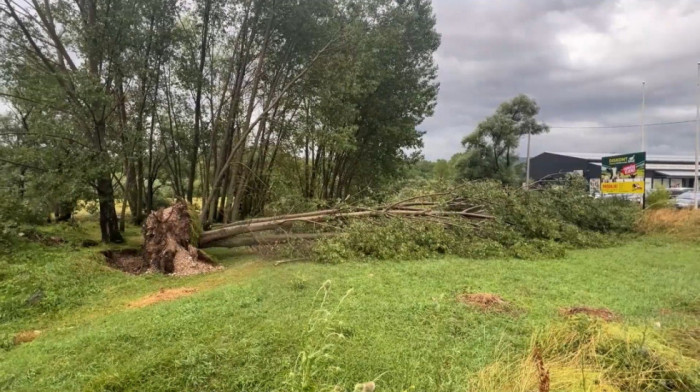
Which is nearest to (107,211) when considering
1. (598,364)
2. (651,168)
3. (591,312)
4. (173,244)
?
(173,244)

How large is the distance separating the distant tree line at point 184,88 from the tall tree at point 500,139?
13901 millimetres

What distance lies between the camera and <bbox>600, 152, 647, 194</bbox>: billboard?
558 inches

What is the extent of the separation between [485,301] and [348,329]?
5.62 feet

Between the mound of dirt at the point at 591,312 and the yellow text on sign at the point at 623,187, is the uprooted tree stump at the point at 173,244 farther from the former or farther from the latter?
the yellow text on sign at the point at 623,187

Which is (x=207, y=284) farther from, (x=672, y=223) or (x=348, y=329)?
(x=672, y=223)

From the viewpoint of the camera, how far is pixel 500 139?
3008cm

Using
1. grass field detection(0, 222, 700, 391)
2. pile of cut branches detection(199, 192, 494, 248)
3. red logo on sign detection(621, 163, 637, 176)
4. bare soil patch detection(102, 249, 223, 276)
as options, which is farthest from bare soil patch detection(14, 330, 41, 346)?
red logo on sign detection(621, 163, 637, 176)

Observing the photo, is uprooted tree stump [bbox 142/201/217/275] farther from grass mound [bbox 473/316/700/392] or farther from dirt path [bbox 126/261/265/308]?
grass mound [bbox 473/316/700/392]

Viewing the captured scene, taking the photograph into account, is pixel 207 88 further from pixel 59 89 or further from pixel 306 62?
pixel 59 89

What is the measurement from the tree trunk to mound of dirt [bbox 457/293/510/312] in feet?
26.1

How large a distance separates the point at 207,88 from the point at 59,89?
4322 millimetres

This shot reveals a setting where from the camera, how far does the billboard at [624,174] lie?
14.2 m

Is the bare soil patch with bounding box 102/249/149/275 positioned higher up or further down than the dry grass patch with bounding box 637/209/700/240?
further down

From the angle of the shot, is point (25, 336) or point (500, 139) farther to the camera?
point (500, 139)
